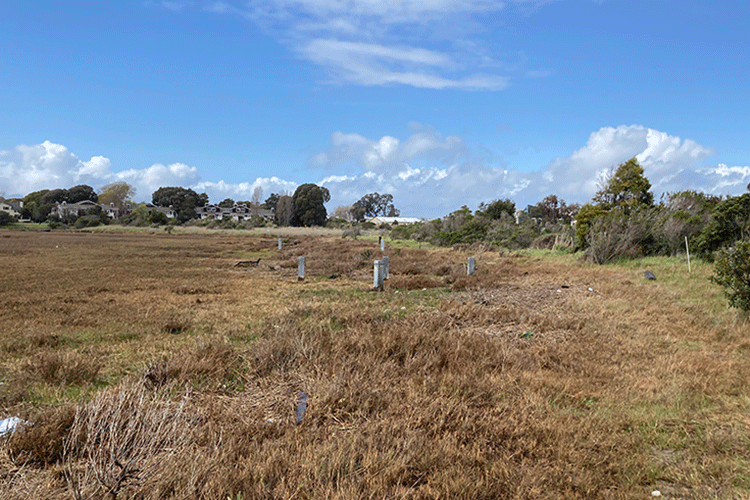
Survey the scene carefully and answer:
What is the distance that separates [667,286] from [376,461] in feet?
44.5

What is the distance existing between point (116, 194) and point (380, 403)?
147397mm

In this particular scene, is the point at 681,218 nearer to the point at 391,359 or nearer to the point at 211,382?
the point at 391,359

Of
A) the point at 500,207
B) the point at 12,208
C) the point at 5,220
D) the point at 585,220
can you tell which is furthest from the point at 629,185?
the point at 12,208

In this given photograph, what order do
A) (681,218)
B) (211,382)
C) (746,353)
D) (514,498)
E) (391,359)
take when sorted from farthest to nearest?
1. (681,218)
2. (746,353)
3. (391,359)
4. (211,382)
5. (514,498)

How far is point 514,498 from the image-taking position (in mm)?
3203

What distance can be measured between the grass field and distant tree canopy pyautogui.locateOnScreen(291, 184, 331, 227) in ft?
262

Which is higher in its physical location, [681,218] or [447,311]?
[681,218]

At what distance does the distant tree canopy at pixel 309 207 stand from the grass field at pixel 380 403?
79788mm

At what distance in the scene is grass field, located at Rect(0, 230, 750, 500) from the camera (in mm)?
3289

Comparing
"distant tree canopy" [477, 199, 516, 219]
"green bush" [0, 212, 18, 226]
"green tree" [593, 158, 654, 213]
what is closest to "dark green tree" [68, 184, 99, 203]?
"green bush" [0, 212, 18, 226]

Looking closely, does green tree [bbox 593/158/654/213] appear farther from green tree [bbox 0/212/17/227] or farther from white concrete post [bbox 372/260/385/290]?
green tree [bbox 0/212/17/227]

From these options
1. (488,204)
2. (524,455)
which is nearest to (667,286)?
(524,455)

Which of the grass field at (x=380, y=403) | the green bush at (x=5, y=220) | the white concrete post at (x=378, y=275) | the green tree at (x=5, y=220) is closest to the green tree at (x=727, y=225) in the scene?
the grass field at (x=380, y=403)

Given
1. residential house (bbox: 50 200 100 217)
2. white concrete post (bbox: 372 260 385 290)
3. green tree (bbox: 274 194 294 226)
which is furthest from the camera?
residential house (bbox: 50 200 100 217)
